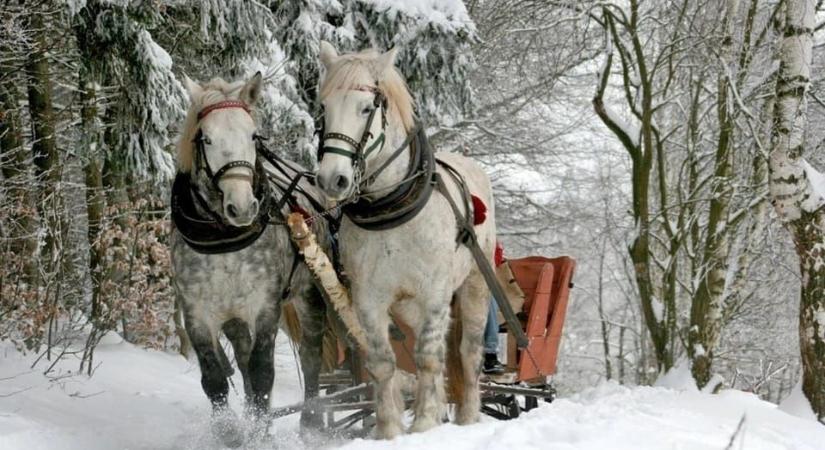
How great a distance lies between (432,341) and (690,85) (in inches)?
289

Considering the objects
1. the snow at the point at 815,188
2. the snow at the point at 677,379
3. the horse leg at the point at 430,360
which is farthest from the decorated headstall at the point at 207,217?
the snow at the point at 677,379

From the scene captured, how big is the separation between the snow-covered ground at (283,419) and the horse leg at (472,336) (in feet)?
1.67

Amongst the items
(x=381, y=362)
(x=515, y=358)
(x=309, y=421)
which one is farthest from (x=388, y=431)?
(x=515, y=358)

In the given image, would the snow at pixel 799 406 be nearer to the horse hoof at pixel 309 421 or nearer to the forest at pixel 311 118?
the forest at pixel 311 118

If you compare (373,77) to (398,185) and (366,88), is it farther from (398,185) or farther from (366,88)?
(398,185)

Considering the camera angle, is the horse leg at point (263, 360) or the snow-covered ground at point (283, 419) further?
the horse leg at point (263, 360)

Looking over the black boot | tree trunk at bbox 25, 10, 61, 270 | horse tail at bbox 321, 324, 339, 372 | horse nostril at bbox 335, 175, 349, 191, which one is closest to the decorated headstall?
horse nostril at bbox 335, 175, 349, 191

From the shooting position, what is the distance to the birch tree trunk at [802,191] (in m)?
6.27

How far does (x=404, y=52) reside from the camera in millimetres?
9664

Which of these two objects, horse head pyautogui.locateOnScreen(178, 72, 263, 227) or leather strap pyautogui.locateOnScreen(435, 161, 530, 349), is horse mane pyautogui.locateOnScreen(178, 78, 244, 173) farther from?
leather strap pyautogui.locateOnScreen(435, 161, 530, 349)

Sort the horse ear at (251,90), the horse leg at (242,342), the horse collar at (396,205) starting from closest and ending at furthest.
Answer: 1. the horse collar at (396,205)
2. the horse ear at (251,90)
3. the horse leg at (242,342)

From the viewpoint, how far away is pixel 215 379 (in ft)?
16.0

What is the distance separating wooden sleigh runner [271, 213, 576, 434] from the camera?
18.5ft

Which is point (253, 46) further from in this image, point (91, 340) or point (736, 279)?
point (736, 279)
